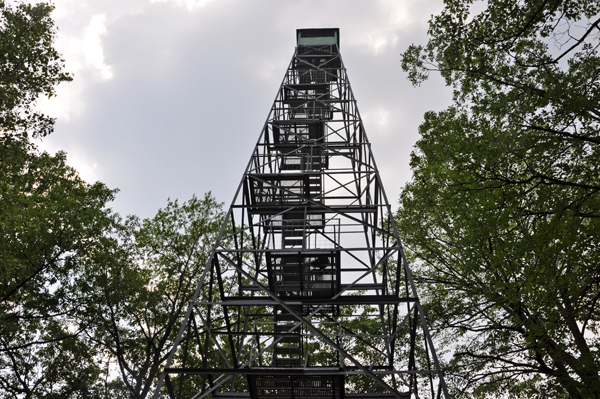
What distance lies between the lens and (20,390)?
15938mm

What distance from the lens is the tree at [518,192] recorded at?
7.32 m

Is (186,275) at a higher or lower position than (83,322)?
higher

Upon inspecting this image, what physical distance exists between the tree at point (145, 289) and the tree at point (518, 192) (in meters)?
10.00

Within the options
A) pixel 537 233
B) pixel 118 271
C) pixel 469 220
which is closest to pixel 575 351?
pixel 469 220

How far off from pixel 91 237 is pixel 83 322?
3170 millimetres

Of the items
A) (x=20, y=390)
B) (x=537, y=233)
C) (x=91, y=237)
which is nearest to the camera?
(x=537, y=233)

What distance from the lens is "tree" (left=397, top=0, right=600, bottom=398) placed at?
7.32m

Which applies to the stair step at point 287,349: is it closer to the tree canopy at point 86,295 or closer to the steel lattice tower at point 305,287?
the steel lattice tower at point 305,287

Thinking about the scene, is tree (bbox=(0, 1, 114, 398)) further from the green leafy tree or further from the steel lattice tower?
the steel lattice tower

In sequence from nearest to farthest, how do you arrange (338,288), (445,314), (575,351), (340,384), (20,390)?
(340,384), (338,288), (575,351), (445,314), (20,390)

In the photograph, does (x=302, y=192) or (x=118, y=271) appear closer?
(x=302, y=192)

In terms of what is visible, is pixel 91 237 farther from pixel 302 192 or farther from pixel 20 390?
pixel 302 192

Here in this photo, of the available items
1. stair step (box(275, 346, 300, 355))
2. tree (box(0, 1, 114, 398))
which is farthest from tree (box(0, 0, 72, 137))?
stair step (box(275, 346, 300, 355))

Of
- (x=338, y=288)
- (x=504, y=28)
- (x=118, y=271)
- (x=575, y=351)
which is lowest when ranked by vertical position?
(x=575, y=351)
